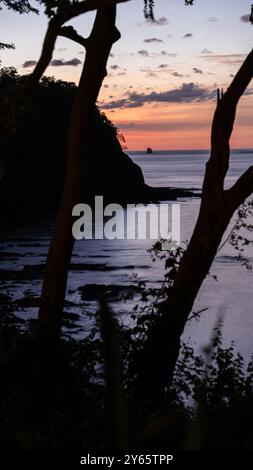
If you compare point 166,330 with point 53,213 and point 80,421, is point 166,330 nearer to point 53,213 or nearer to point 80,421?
point 80,421

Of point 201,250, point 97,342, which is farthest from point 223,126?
point 97,342

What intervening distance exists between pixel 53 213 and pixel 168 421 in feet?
242

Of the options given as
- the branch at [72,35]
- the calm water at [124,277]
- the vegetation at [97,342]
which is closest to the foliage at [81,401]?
the vegetation at [97,342]

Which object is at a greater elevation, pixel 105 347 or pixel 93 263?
pixel 93 263

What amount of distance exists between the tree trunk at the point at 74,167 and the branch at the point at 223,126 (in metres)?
2.04

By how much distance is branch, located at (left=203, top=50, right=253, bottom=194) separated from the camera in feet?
33.6

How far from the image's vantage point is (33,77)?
32.3 ft

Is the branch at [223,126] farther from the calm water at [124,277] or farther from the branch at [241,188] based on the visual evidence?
the calm water at [124,277]

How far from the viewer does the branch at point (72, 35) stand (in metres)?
10.6

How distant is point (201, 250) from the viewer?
408 inches

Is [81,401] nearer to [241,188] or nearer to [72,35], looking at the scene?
[241,188]

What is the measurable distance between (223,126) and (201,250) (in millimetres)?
1870
